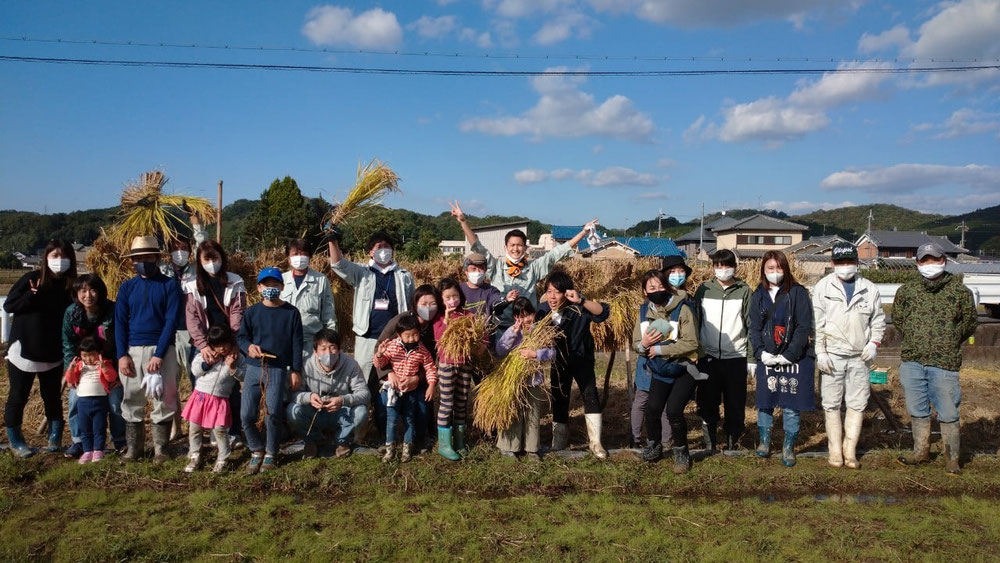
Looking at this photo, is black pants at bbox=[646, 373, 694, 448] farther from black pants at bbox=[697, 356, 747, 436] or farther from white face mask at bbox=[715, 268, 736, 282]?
white face mask at bbox=[715, 268, 736, 282]

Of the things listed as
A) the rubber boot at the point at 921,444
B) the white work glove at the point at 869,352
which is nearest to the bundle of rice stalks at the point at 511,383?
the white work glove at the point at 869,352

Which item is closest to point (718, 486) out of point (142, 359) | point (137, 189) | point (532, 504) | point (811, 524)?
point (811, 524)

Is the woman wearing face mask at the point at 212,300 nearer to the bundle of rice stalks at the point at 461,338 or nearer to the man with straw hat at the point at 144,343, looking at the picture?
the man with straw hat at the point at 144,343

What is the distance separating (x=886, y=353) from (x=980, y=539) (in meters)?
9.72

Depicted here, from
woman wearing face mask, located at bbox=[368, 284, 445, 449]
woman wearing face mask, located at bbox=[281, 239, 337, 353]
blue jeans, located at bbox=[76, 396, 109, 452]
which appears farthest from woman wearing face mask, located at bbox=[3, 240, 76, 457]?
woman wearing face mask, located at bbox=[368, 284, 445, 449]

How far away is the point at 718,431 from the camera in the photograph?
636cm

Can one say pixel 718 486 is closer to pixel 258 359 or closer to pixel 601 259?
pixel 258 359

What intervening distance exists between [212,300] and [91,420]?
51.6 inches

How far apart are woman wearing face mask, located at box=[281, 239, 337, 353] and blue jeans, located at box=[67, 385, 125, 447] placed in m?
1.49

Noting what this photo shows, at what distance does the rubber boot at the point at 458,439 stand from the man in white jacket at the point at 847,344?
3.08m

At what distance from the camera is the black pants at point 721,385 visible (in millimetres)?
5402

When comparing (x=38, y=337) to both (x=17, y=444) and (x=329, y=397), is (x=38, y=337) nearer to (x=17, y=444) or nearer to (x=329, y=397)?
(x=17, y=444)

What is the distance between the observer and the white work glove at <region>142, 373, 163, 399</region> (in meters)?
4.68

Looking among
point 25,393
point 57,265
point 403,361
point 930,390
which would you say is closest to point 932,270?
point 930,390
